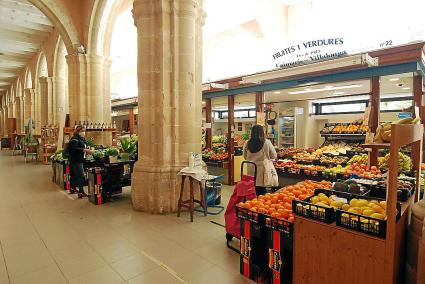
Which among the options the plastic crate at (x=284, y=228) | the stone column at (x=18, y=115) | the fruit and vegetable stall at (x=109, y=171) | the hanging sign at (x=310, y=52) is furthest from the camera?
the stone column at (x=18, y=115)

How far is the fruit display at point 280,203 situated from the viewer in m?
2.64

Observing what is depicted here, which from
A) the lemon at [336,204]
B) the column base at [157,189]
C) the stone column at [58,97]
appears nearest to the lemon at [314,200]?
the lemon at [336,204]

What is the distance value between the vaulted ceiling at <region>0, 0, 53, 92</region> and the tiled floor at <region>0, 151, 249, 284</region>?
8.32 metres

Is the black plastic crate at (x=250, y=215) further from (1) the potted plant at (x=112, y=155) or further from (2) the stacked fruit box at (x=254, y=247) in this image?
(1) the potted plant at (x=112, y=155)

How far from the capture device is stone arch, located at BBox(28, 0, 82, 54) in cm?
864

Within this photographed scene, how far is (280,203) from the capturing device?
295 cm

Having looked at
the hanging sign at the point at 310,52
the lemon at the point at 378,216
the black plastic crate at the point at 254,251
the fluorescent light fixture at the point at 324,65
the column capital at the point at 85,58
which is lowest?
the black plastic crate at the point at 254,251

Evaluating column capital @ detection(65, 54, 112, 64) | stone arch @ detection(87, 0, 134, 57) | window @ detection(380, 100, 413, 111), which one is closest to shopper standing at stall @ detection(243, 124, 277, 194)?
window @ detection(380, 100, 413, 111)

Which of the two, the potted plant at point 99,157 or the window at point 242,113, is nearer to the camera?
the potted plant at point 99,157

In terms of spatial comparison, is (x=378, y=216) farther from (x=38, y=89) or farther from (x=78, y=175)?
(x=38, y=89)

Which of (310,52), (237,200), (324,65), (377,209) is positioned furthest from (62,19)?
(377,209)

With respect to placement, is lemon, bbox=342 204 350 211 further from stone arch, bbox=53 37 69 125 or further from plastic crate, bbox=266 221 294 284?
stone arch, bbox=53 37 69 125

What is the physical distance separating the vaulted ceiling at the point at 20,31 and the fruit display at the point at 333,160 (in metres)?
11.2

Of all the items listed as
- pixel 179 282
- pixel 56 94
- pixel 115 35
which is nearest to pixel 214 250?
pixel 179 282
